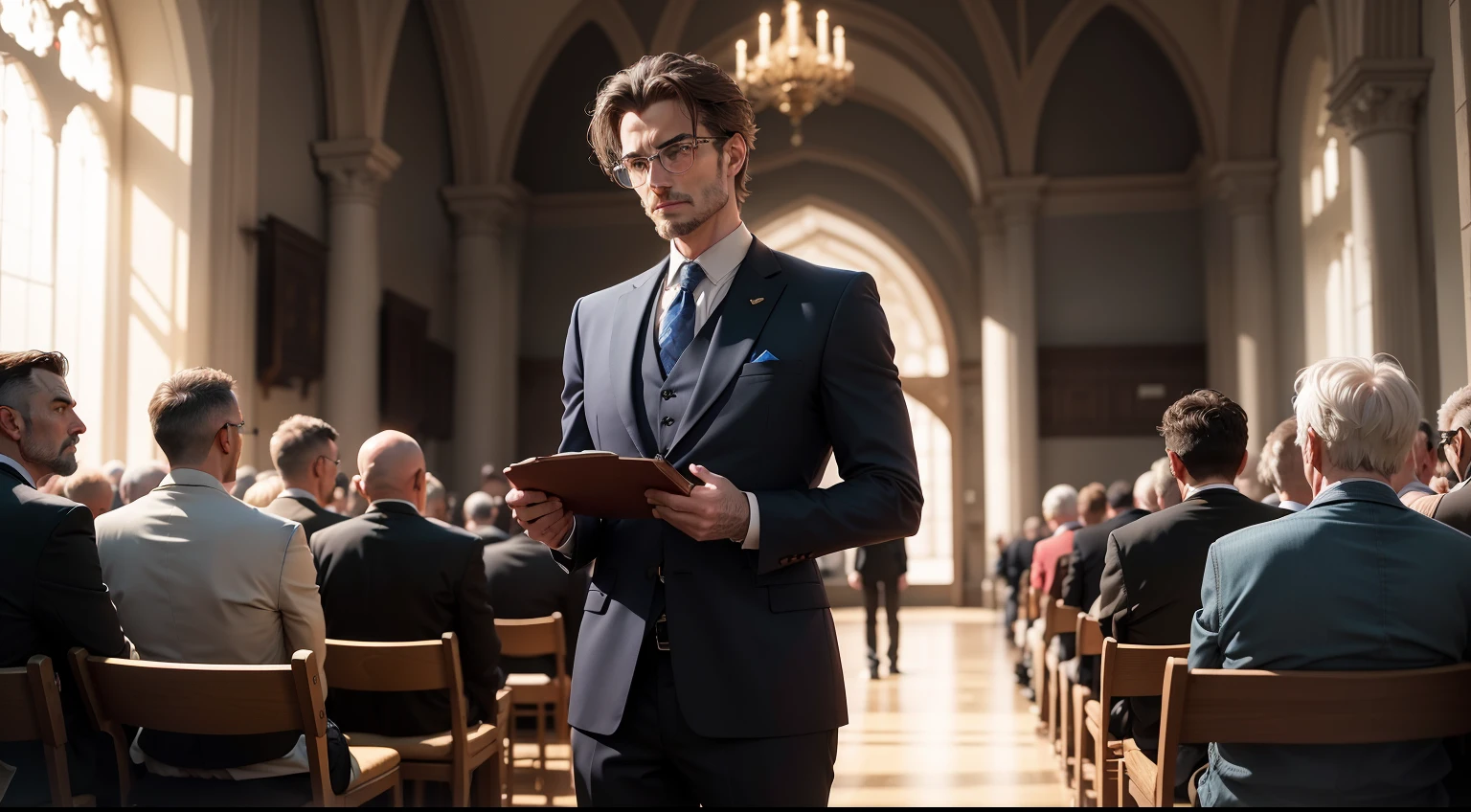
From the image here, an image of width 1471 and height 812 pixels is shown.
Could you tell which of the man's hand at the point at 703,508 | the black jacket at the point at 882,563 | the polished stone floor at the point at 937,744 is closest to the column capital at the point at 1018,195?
the polished stone floor at the point at 937,744

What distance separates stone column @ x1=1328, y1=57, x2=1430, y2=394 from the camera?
9.69 metres

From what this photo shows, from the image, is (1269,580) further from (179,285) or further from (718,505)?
(179,285)

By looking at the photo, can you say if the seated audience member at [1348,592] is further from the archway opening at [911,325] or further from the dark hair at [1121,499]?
the archway opening at [911,325]

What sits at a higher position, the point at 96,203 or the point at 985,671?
the point at 96,203

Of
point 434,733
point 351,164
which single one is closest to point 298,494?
point 434,733

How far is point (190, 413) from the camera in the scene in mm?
3307

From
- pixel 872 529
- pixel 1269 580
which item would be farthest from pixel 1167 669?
pixel 872 529

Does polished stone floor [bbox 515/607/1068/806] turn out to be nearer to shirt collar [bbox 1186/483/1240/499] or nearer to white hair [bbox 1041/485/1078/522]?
white hair [bbox 1041/485/1078/522]

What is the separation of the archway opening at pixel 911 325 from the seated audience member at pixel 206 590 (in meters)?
18.6

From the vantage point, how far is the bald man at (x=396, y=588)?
438 cm

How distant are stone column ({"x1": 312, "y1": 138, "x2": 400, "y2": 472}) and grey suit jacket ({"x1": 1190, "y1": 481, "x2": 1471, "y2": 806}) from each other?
10717 millimetres

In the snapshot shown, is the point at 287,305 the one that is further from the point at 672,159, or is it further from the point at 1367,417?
the point at 1367,417

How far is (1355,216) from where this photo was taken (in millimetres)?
10086

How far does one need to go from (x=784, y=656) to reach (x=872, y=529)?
0.77ft
